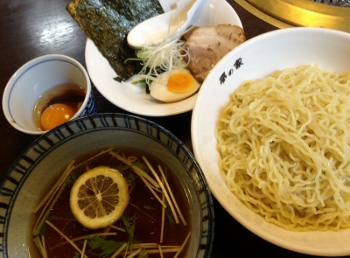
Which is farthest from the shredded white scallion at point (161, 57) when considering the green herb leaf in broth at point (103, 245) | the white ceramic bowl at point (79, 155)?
the green herb leaf in broth at point (103, 245)

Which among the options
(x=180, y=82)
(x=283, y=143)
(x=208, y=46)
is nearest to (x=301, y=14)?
(x=208, y=46)

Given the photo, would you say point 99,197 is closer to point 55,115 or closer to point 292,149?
point 55,115

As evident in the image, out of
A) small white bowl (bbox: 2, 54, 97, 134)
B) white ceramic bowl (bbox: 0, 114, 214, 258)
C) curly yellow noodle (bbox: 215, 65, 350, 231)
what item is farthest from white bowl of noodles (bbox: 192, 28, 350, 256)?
small white bowl (bbox: 2, 54, 97, 134)

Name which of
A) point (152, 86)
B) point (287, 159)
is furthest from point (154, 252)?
point (152, 86)

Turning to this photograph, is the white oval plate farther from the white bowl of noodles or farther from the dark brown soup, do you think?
the dark brown soup

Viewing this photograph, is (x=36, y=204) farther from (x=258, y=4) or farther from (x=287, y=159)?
(x=258, y=4)

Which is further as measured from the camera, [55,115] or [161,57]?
[161,57]

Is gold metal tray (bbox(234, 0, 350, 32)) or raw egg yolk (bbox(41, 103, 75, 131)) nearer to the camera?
raw egg yolk (bbox(41, 103, 75, 131))
